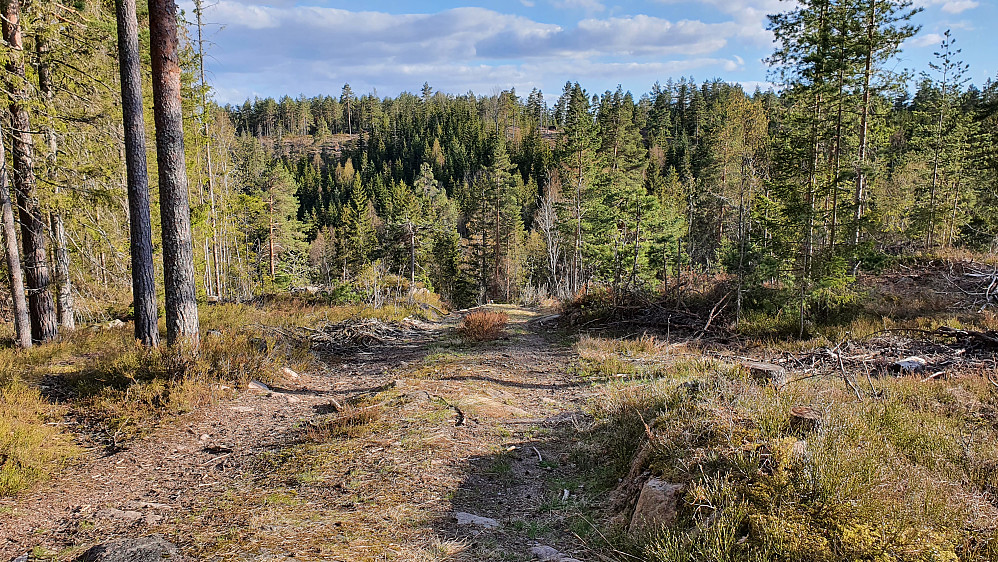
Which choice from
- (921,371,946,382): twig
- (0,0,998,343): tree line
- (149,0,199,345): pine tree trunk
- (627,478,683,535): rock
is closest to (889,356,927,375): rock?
(921,371,946,382): twig

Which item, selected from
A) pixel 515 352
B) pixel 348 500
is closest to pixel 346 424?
pixel 348 500

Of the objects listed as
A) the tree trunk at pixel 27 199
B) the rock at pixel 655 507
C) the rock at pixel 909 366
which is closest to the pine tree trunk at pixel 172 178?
the tree trunk at pixel 27 199

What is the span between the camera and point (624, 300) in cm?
1334

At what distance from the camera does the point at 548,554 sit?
3.43 meters

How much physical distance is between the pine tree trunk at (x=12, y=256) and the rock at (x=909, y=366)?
14.0m

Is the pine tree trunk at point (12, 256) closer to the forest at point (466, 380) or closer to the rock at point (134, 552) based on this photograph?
the forest at point (466, 380)

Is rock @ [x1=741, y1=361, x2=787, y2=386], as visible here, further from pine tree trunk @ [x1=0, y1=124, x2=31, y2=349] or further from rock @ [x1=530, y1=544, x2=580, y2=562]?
pine tree trunk @ [x1=0, y1=124, x2=31, y2=349]

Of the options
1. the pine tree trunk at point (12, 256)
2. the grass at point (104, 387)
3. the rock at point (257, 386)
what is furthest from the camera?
the pine tree trunk at point (12, 256)

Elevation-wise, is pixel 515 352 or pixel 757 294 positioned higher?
pixel 757 294

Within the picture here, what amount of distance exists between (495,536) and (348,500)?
1278 mm

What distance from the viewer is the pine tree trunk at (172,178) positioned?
22.7 feet

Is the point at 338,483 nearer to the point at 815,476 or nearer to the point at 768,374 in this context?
the point at 815,476

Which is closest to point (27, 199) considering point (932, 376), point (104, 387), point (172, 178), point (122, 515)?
point (172, 178)

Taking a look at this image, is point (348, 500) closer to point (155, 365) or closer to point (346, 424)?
point (346, 424)
